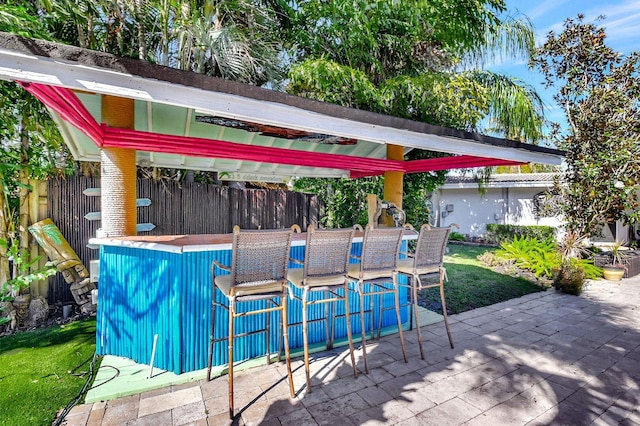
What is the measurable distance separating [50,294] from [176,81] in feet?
13.9

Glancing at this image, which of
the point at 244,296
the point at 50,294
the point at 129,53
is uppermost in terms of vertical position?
the point at 129,53

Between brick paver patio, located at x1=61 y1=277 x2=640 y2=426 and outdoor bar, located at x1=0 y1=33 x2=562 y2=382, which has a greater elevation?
outdoor bar, located at x1=0 y1=33 x2=562 y2=382

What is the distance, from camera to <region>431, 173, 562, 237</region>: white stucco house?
12.4 metres

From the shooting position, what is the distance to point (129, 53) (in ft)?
20.3

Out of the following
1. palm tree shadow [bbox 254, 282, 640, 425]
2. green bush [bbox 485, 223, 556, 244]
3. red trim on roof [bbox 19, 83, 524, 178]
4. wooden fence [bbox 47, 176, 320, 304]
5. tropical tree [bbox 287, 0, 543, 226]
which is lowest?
palm tree shadow [bbox 254, 282, 640, 425]

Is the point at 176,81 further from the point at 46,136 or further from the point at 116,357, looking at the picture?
the point at 46,136

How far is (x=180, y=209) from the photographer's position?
19.5ft

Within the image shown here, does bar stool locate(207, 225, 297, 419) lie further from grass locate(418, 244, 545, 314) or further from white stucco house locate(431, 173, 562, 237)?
white stucco house locate(431, 173, 562, 237)

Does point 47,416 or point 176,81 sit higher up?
point 176,81

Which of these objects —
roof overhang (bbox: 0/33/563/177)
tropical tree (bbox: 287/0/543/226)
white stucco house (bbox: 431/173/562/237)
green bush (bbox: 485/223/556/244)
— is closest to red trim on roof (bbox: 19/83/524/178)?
roof overhang (bbox: 0/33/563/177)

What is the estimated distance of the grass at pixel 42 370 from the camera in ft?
7.92

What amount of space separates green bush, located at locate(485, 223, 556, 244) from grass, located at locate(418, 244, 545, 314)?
4648 millimetres

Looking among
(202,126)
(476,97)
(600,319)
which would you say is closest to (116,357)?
(202,126)

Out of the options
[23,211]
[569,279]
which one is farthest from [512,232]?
[23,211]
